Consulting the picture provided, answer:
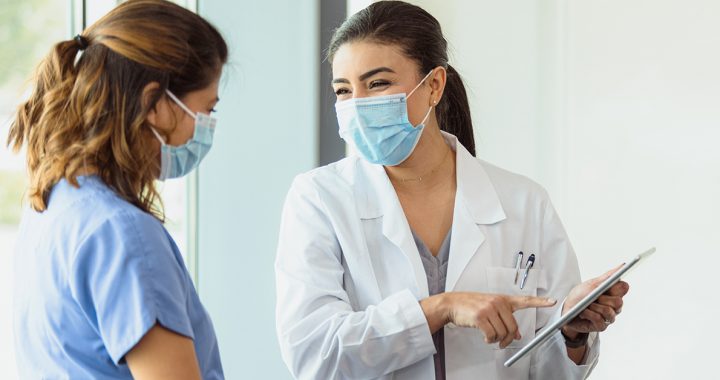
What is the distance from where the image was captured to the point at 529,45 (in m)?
3.07

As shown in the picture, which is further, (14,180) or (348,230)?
(14,180)

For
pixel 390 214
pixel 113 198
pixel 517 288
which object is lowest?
pixel 517 288

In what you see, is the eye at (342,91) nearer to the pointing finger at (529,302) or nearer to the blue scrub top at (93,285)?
the pointing finger at (529,302)

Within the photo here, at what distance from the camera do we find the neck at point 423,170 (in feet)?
5.89

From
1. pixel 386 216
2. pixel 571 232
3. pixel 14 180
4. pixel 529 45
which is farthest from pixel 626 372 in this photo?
pixel 14 180

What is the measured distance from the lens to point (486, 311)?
1.46 meters

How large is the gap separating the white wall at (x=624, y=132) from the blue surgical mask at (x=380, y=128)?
1.22m

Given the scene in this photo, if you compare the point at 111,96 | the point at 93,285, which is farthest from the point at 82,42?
the point at 93,285

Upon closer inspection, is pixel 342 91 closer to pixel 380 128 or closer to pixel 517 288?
pixel 380 128

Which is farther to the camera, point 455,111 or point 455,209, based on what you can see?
point 455,111

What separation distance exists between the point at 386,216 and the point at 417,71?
11.9 inches

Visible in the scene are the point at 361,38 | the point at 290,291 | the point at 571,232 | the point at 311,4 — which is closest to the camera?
the point at 290,291

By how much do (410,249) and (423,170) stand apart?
22 centimetres

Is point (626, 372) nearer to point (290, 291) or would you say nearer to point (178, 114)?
point (290, 291)
